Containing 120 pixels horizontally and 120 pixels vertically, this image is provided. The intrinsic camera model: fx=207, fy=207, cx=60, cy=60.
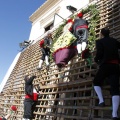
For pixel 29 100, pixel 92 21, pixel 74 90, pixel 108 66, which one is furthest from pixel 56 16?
pixel 108 66

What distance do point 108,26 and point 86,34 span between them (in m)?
0.57

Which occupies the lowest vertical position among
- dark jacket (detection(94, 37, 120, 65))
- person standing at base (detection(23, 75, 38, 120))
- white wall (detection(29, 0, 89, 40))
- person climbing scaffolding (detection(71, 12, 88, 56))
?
person standing at base (detection(23, 75, 38, 120))

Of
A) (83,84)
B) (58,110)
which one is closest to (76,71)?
(83,84)

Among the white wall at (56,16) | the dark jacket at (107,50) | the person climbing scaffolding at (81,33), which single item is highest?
the white wall at (56,16)

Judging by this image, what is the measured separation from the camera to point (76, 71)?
504 cm

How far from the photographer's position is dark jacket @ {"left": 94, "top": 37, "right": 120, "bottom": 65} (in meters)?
3.41

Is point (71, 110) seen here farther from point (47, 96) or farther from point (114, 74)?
point (114, 74)

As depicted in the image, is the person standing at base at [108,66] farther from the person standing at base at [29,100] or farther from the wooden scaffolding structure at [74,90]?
the person standing at base at [29,100]

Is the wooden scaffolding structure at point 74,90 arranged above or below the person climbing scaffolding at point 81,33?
below

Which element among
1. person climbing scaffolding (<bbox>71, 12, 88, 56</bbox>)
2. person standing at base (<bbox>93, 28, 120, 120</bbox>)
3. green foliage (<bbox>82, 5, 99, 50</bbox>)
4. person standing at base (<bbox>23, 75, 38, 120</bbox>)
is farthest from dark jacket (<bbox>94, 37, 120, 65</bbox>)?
person standing at base (<bbox>23, 75, 38, 120</bbox>)

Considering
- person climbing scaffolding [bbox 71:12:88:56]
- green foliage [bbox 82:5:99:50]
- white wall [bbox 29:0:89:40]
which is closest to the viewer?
person climbing scaffolding [bbox 71:12:88:56]

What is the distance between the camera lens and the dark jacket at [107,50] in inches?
134

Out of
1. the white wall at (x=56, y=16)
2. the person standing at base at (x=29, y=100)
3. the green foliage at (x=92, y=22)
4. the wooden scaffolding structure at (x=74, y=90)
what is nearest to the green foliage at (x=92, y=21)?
the green foliage at (x=92, y=22)

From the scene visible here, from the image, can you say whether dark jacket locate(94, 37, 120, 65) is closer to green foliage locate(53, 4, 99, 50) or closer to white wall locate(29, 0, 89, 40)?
green foliage locate(53, 4, 99, 50)
